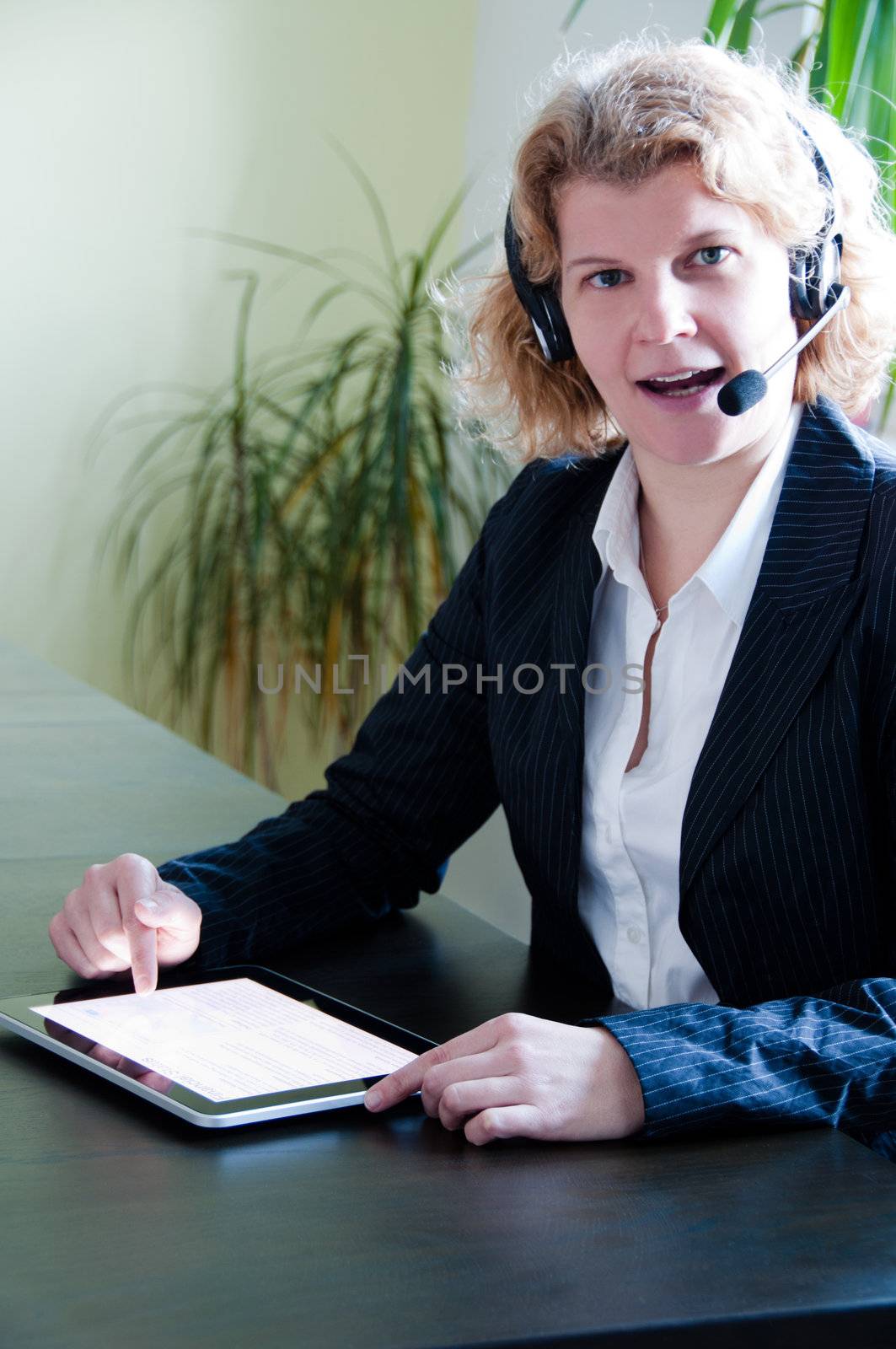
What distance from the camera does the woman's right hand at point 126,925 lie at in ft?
3.37

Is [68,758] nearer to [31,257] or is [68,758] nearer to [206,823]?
[206,823]

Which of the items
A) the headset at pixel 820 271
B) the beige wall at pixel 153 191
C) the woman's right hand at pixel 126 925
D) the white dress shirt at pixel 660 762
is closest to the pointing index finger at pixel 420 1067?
the woman's right hand at pixel 126 925

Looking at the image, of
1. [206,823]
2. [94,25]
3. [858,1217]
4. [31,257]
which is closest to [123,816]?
[206,823]

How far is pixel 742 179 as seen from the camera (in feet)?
3.70

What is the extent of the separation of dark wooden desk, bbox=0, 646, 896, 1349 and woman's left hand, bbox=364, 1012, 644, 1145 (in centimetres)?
1

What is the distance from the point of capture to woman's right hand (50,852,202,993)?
1.03 m

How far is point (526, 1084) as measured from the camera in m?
0.81

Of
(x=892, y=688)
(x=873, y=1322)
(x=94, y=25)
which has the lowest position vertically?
(x=873, y=1322)

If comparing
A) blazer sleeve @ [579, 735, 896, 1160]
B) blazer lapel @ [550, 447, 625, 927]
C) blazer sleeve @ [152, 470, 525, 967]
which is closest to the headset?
blazer lapel @ [550, 447, 625, 927]

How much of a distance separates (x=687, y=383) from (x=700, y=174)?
0.15 metres

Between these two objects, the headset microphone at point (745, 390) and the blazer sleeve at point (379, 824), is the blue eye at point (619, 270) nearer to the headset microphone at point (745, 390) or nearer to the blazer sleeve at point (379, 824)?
the headset microphone at point (745, 390)

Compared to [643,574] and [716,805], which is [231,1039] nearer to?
[716,805]

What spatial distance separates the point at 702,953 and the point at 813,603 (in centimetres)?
27

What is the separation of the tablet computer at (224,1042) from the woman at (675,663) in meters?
0.06
